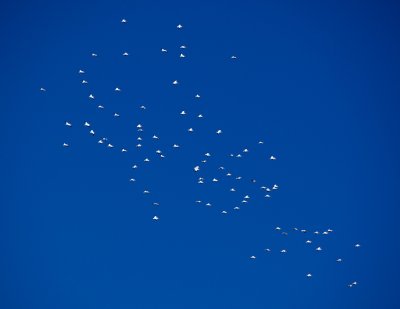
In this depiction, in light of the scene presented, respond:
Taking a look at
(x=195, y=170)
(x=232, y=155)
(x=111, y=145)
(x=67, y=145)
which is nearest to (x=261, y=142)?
(x=232, y=155)

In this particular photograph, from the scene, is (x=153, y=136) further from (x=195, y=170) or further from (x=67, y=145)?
(x=67, y=145)

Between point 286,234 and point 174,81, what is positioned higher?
point 174,81

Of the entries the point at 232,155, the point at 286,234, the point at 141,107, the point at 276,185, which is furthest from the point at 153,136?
the point at 286,234

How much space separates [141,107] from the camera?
15.0 metres

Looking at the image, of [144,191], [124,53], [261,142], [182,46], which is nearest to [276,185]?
[261,142]

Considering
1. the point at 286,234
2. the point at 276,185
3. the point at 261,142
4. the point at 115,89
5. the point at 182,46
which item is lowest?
the point at 286,234

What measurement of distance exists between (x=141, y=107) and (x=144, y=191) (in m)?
2.52

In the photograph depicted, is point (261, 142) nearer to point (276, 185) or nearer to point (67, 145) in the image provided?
point (276, 185)

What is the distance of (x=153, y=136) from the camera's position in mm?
14961

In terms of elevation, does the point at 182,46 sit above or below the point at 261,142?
above

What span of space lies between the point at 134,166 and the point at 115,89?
93.0 inches

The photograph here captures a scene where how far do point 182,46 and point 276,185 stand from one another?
16.5 feet

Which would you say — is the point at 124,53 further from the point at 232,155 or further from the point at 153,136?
the point at 232,155

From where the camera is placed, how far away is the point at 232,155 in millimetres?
15055
